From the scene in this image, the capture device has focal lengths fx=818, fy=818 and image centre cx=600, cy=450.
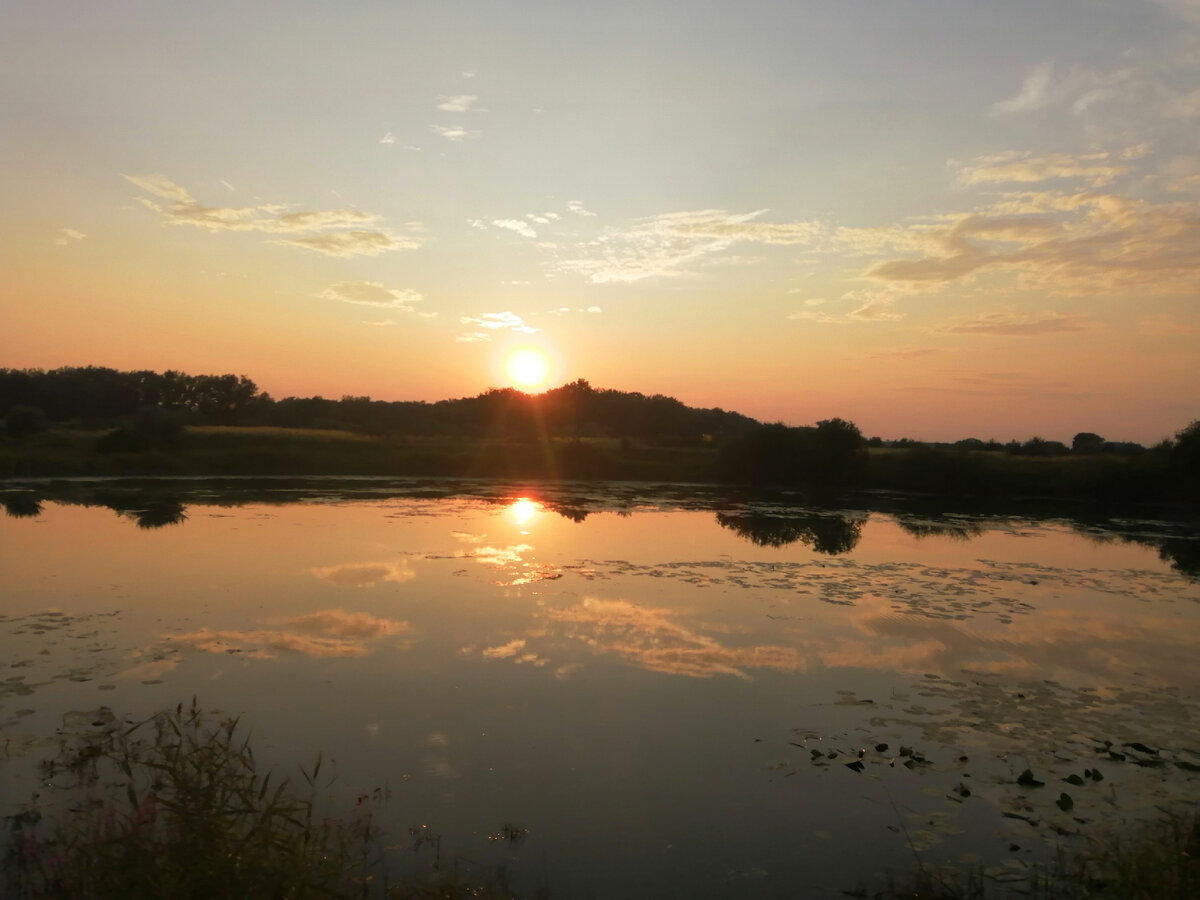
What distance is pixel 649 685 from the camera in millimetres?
10133

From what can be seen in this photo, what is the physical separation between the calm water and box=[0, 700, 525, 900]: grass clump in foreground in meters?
0.35

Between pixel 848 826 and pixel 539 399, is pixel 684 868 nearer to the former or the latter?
pixel 848 826

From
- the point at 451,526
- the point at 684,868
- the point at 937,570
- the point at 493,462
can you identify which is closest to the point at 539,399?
the point at 493,462

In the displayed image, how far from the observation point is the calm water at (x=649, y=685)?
6.54m

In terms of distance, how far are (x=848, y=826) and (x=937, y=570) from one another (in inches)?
563

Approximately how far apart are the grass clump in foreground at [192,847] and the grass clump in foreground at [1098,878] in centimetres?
294

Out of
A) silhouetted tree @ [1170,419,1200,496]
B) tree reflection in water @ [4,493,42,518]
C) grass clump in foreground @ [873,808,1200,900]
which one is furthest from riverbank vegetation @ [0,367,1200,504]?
grass clump in foreground @ [873,808,1200,900]

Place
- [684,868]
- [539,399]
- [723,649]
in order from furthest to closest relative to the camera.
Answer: [539,399] → [723,649] → [684,868]

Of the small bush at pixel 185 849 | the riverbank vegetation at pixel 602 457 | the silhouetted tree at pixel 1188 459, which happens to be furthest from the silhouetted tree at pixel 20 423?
the silhouetted tree at pixel 1188 459

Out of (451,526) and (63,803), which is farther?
(451,526)

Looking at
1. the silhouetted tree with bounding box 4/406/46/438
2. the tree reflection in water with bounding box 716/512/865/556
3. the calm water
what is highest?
the silhouetted tree with bounding box 4/406/46/438

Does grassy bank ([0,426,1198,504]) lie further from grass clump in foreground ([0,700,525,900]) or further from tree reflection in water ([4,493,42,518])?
grass clump in foreground ([0,700,525,900])

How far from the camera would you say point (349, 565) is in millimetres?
17500

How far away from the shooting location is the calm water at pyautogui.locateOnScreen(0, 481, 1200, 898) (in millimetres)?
6539
